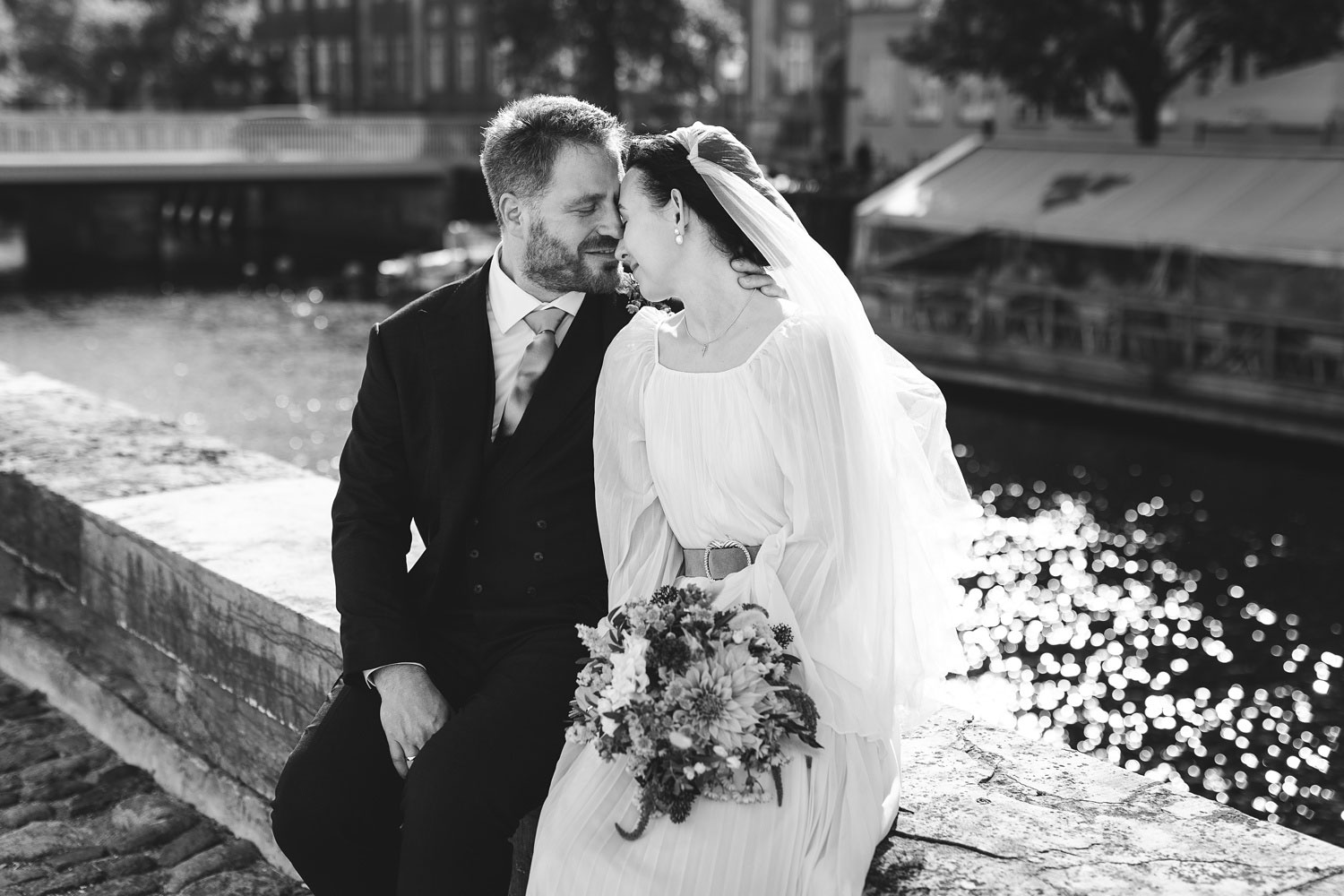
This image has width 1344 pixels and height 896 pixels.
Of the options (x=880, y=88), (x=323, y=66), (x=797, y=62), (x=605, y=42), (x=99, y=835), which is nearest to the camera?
(x=99, y=835)

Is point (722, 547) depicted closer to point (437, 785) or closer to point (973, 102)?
point (437, 785)

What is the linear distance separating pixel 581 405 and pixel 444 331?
0.34m

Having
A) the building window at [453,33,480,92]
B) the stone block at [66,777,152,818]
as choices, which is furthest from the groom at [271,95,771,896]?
the building window at [453,33,480,92]

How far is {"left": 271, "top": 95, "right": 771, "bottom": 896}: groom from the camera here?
2691mm

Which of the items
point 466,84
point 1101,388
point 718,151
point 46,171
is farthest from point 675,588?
point 466,84

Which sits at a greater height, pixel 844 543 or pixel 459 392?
pixel 459 392

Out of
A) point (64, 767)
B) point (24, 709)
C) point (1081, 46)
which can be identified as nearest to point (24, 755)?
point (64, 767)

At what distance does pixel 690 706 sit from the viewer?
2285 mm

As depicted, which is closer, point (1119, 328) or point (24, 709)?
point (24, 709)

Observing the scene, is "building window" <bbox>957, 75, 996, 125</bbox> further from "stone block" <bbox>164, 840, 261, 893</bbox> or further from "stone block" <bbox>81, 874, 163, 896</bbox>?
"stone block" <bbox>81, 874, 163, 896</bbox>

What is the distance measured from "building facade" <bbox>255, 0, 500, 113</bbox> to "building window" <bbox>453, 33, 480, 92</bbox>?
3cm

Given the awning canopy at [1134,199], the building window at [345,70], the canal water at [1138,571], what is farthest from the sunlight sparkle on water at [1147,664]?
the building window at [345,70]

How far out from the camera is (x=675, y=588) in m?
2.44

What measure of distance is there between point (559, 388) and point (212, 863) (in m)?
1.44
